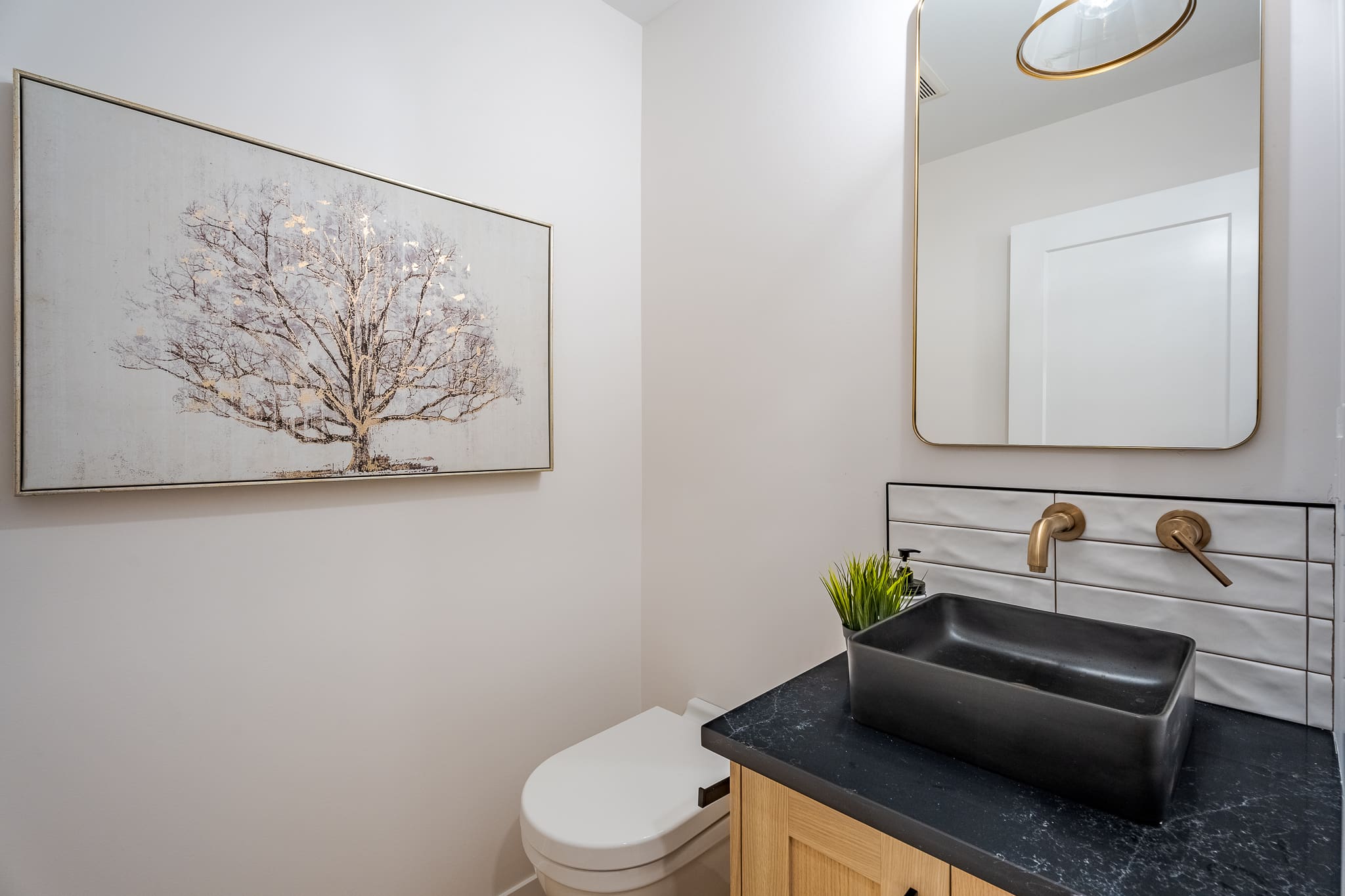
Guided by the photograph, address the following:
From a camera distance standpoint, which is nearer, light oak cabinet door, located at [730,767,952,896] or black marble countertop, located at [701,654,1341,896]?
black marble countertop, located at [701,654,1341,896]

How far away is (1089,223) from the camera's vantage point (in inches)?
42.4

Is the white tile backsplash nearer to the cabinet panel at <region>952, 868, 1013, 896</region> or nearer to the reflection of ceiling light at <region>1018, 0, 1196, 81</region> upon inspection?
the cabinet panel at <region>952, 868, 1013, 896</region>

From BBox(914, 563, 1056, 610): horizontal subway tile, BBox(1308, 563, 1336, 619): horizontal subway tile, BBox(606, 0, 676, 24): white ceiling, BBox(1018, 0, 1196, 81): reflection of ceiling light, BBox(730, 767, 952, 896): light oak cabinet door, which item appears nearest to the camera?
BBox(730, 767, 952, 896): light oak cabinet door

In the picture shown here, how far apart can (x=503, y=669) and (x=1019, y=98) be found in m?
1.68

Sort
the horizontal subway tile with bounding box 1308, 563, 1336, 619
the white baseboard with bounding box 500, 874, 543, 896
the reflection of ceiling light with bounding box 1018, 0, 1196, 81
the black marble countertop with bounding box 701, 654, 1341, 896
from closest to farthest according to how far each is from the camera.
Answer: the black marble countertop with bounding box 701, 654, 1341, 896, the horizontal subway tile with bounding box 1308, 563, 1336, 619, the reflection of ceiling light with bounding box 1018, 0, 1196, 81, the white baseboard with bounding box 500, 874, 543, 896

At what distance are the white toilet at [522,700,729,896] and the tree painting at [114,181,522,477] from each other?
2.49 ft

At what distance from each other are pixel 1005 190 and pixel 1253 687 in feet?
3.02

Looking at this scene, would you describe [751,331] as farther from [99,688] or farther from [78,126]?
[99,688]

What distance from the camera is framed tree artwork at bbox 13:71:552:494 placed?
3.21ft

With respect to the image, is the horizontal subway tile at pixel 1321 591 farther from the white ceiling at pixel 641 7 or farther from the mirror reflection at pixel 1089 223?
the white ceiling at pixel 641 7

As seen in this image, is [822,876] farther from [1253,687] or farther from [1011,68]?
[1011,68]

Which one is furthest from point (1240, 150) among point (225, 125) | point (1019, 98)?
point (225, 125)

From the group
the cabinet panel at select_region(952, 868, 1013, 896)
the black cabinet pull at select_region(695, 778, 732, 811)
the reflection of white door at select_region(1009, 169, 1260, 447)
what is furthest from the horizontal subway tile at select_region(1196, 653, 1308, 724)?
the black cabinet pull at select_region(695, 778, 732, 811)

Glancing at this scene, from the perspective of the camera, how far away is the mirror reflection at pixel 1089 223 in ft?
3.17
